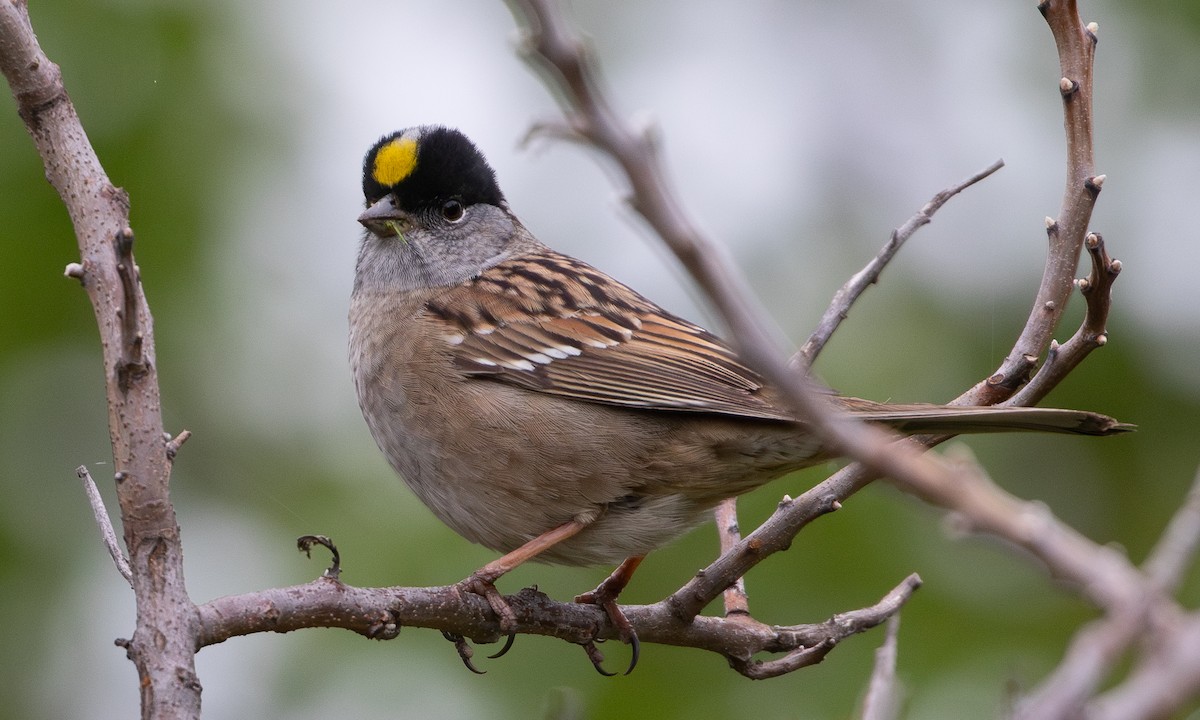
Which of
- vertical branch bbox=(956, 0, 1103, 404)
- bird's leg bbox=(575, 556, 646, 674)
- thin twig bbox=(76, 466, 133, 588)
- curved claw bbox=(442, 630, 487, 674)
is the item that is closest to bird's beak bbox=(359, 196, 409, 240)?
bird's leg bbox=(575, 556, 646, 674)

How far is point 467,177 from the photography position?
4773mm

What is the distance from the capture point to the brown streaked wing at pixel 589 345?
3.75 metres

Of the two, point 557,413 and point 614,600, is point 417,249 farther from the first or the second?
point 614,600

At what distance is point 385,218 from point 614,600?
1.64 metres

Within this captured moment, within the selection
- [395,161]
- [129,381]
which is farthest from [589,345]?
[129,381]

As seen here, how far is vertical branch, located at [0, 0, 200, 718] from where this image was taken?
225 cm

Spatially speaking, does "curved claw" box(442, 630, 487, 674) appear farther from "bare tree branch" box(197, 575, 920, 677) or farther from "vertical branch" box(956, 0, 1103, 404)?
"vertical branch" box(956, 0, 1103, 404)

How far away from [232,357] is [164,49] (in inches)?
54.1

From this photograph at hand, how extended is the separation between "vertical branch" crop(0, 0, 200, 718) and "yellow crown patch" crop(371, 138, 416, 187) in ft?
6.29

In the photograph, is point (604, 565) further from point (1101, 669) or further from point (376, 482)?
point (1101, 669)

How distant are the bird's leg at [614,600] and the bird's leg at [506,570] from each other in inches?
7.1

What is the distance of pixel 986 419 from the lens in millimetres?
2814

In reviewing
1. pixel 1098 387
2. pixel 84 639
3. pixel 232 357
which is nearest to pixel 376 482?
pixel 232 357

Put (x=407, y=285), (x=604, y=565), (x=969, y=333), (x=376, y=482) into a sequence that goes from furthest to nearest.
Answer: (x=969, y=333), (x=376, y=482), (x=407, y=285), (x=604, y=565)
